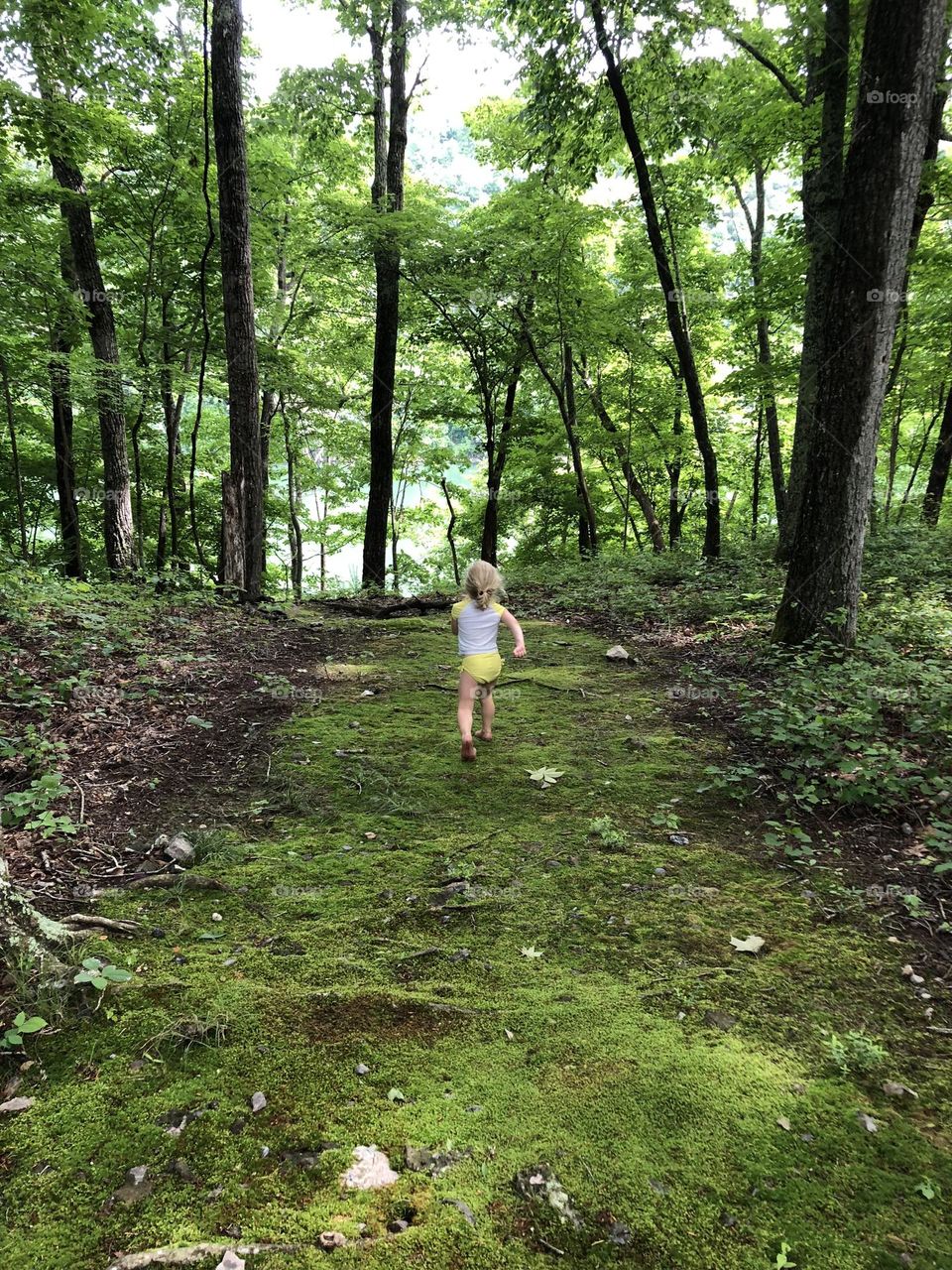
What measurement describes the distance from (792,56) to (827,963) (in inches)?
547

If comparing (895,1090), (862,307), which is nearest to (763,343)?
(862,307)

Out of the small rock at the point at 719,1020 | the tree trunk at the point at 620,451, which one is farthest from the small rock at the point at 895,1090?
the tree trunk at the point at 620,451

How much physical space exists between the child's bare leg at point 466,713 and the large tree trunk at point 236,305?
19.7 ft

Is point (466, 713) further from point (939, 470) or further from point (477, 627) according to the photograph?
point (939, 470)

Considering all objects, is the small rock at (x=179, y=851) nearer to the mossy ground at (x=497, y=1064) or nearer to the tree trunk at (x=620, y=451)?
the mossy ground at (x=497, y=1064)

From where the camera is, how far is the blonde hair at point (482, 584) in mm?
5246

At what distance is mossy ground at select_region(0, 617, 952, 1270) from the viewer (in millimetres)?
1702

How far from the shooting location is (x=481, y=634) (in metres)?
5.20

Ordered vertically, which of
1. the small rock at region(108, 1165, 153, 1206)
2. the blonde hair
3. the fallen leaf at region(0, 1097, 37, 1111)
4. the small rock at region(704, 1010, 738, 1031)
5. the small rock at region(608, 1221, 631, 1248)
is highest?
the blonde hair

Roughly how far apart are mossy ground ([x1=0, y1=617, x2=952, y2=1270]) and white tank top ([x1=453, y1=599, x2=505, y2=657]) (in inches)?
62.3

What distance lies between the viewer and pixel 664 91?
10.2m

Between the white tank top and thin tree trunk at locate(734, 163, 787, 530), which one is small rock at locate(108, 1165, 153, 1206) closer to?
the white tank top

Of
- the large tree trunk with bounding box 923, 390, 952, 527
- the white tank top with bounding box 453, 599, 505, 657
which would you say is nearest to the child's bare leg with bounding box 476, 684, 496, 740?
the white tank top with bounding box 453, 599, 505, 657

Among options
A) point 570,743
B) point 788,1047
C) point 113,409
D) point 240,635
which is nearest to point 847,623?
point 570,743
